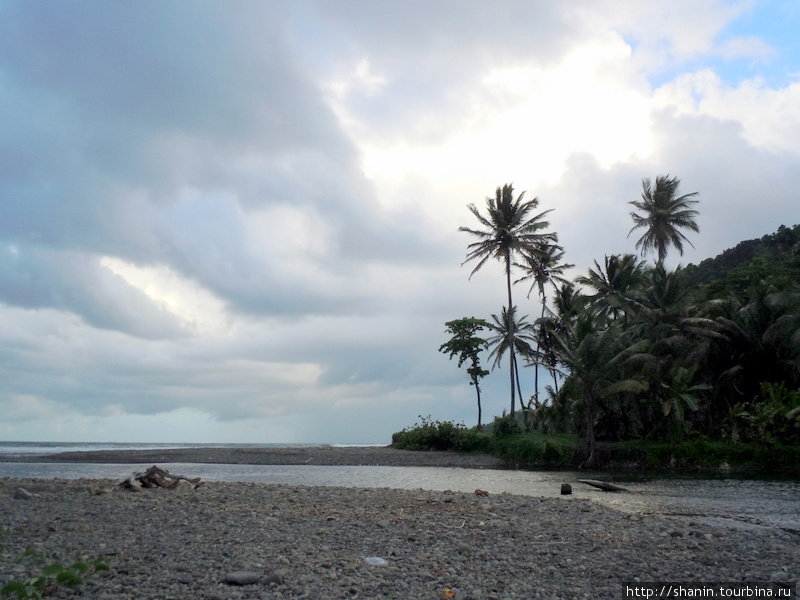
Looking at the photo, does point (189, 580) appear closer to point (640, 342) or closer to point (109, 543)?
point (109, 543)

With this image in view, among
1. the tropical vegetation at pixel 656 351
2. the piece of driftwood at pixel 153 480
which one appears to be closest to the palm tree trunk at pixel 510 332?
the tropical vegetation at pixel 656 351

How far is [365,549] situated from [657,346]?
36.2 m

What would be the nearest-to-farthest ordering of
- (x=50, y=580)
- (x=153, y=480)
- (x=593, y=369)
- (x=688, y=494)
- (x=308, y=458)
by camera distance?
(x=50, y=580) → (x=153, y=480) → (x=688, y=494) → (x=593, y=369) → (x=308, y=458)

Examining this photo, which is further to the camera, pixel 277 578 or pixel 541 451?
pixel 541 451

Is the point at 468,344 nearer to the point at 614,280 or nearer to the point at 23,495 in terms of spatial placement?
the point at 614,280

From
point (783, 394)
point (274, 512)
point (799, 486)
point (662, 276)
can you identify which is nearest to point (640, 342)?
point (662, 276)

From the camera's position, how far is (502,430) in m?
46.4

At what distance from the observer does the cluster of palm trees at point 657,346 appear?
1522 inches

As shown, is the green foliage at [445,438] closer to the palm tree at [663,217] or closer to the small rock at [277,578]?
the palm tree at [663,217]

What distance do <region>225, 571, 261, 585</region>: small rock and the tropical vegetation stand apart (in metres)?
33.2

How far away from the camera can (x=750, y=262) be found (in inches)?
2266

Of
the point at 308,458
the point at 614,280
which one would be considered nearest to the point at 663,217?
the point at 614,280

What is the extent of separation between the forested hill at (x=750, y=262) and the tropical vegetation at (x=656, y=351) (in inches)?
11.4

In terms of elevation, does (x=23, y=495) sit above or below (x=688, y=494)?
above
